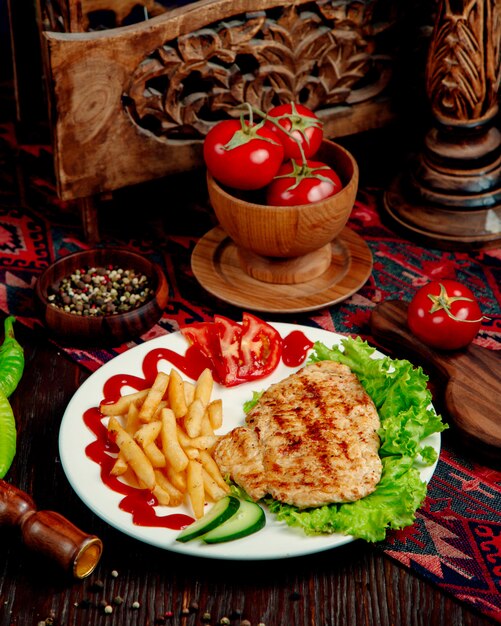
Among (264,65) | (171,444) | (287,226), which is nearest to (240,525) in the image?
(171,444)

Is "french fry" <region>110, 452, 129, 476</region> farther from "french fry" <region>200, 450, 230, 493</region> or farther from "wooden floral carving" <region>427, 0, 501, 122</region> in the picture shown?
"wooden floral carving" <region>427, 0, 501, 122</region>

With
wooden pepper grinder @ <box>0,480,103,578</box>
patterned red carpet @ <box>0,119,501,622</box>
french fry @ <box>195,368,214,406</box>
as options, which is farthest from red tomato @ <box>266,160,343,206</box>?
wooden pepper grinder @ <box>0,480,103,578</box>

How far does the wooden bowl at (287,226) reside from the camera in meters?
3.18

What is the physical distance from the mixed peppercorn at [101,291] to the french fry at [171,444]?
31.5 inches

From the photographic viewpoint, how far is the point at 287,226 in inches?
126

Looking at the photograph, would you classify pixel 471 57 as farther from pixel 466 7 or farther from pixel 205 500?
pixel 205 500

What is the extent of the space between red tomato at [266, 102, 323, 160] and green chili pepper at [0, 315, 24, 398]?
1.25 m

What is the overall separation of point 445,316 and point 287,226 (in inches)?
25.6

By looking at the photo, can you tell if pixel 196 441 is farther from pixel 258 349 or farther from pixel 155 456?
pixel 258 349

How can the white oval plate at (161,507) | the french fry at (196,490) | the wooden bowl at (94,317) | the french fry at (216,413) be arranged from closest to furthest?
the white oval plate at (161,507) → the french fry at (196,490) → the french fry at (216,413) → the wooden bowl at (94,317)

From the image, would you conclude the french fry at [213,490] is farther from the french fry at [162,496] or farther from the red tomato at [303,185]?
the red tomato at [303,185]

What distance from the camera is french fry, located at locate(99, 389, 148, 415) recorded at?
2.68 meters

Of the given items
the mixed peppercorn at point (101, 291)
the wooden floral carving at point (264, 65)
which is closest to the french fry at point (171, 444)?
the mixed peppercorn at point (101, 291)

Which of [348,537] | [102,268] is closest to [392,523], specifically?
[348,537]
